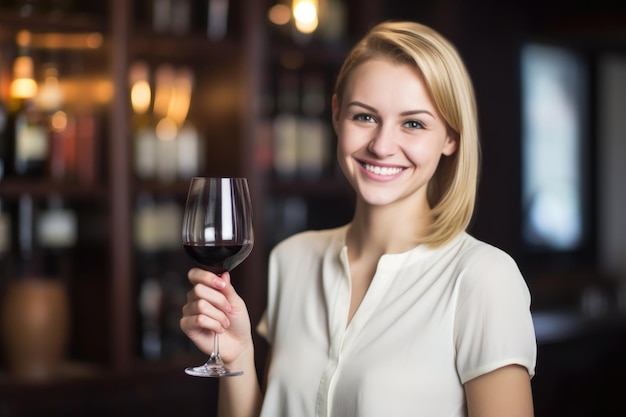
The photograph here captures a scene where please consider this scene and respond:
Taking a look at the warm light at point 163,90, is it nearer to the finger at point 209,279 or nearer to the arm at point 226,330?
the arm at point 226,330

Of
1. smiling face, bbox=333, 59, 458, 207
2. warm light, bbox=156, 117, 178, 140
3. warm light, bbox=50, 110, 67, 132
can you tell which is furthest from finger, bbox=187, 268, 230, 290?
warm light, bbox=156, 117, 178, 140

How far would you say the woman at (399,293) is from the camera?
1.39 meters

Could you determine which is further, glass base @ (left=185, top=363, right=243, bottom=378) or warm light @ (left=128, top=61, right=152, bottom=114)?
warm light @ (left=128, top=61, right=152, bottom=114)

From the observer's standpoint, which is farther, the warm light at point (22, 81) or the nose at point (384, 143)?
the warm light at point (22, 81)

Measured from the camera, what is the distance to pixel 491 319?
4.50ft

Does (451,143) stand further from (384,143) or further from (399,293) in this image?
(399,293)

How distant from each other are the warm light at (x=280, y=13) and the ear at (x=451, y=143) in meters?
1.95

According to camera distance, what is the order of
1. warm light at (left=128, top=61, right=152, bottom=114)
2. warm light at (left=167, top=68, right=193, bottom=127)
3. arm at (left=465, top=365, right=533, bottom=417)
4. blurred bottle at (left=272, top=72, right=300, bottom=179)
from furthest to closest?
blurred bottle at (left=272, top=72, right=300, bottom=179)
warm light at (left=167, top=68, right=193, bottom=127)
warm light at (left=128, top=61, right=152, bottom=114)
arm at (left=465, top=365, right=533, bottom=417)

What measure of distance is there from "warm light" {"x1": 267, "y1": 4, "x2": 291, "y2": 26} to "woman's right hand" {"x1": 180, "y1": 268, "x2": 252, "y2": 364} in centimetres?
204

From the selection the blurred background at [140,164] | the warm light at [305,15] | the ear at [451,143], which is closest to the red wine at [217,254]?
the ear at [451,143]

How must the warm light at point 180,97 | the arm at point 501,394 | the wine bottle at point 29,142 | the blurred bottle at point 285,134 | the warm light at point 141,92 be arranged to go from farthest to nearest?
the blurred bottle at point 285,134
the warm light at point 180,97
the warm light at point 141,92
the wine bottle at point 29,142
the arm at point 501,394

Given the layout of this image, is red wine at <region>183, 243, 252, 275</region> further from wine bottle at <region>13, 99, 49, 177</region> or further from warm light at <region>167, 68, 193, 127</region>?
warm light at <region>167, 68, 193, 127</region>

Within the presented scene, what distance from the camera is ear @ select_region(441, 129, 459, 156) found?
1.54 meters

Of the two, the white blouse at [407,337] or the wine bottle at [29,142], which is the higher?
the wine bottle at [29,142]
